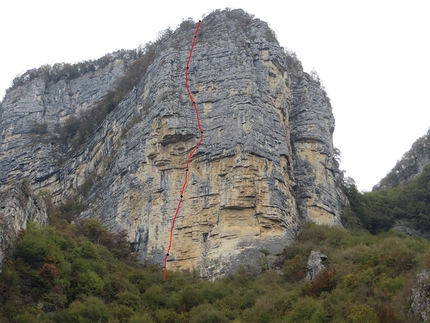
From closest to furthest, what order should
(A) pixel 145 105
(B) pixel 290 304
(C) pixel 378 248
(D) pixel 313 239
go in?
1. (B) pixel 290 304
2. (C) pixel 378 248
3. (D) pixel 313 239
4. (A) pixel 145 105

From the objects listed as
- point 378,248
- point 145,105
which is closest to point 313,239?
→ point 378,248

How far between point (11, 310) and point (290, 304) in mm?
11402

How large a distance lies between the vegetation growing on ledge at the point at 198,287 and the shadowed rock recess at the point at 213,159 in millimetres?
2133

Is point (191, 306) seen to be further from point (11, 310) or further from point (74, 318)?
point (11, 310)

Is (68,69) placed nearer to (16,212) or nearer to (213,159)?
(213,159)

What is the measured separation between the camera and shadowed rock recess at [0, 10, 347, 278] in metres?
41.5

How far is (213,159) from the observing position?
4362cm

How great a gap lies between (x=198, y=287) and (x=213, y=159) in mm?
8825

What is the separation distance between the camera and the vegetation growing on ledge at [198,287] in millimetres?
30031

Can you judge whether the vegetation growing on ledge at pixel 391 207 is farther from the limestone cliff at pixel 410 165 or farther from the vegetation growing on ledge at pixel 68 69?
the vegetation growing on ledge at pixel 68 69

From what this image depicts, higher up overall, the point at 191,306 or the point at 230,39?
the point at 230,39

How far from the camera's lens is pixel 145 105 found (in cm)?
4878

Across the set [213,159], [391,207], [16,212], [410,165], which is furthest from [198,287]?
[410,165]

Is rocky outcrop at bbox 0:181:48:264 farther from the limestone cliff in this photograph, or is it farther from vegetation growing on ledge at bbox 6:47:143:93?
the limestone cliff
